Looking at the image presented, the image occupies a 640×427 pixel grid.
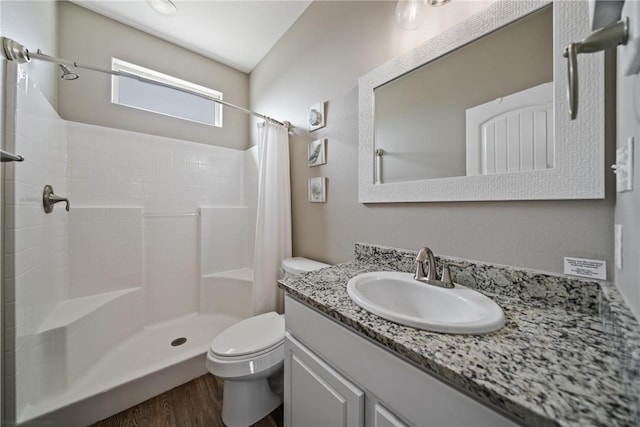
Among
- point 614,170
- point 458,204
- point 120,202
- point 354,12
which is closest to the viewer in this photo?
point 614,170

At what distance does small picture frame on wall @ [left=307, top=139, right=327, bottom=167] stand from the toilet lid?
108 centimetres

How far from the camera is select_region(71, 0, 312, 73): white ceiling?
1.69 m

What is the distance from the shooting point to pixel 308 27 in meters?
1.70

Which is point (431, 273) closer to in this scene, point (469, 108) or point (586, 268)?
point (586, 268)

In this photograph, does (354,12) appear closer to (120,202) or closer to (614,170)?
(614,170)

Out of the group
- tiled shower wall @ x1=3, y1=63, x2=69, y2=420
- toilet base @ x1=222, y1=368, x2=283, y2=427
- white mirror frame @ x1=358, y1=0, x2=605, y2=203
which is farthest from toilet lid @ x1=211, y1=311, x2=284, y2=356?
white mirror frame @ x1=358, y1=0, x2=605, y2=203

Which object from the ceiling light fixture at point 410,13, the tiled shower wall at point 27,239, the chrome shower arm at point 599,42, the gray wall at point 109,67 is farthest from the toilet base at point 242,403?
the gray wall at point 109,67

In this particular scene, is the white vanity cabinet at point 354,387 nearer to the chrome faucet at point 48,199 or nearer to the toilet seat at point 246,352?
the toilet seat at point 246,352

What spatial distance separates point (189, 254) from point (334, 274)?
171cm

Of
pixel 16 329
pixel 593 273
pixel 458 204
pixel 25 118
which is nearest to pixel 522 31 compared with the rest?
pixel 458 204

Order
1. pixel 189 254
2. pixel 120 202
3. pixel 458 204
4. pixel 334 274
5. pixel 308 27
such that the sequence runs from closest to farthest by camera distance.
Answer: pixel 458 204 → pixel 334 274 → pixel 308 27 → pixel 120 202 → pixel 189 254

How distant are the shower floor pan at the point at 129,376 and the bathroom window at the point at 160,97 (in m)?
1.96

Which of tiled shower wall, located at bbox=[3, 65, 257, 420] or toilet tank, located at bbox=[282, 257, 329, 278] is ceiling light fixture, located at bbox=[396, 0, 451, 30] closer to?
toilet tank, located at bbox=[282, 257, 329, 278]

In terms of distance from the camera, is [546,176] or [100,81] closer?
[546,176]
